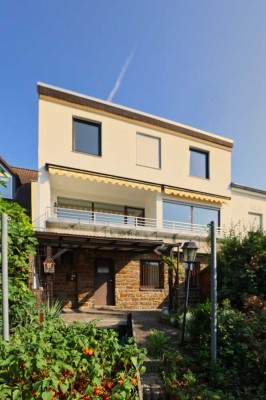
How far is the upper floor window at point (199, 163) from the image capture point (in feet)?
71.4

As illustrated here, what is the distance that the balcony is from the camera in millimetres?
16188

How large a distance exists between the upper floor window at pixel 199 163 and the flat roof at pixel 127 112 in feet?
3.59

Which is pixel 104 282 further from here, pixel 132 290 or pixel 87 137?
pixel 87 137

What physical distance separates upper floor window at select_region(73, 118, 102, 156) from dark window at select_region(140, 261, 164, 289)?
750cm

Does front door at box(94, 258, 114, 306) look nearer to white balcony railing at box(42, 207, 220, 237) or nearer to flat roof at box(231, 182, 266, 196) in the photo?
white balcony railing at box(42, 207, 220, 237)

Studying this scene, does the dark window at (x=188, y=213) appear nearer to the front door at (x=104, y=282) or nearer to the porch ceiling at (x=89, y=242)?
the porch ceiling at (x=89, y=242)

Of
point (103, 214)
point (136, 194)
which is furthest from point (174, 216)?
point (103, 214)

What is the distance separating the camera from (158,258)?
19.2 meters

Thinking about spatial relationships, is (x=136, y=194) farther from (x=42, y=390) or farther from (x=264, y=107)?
(x=42, y=390)

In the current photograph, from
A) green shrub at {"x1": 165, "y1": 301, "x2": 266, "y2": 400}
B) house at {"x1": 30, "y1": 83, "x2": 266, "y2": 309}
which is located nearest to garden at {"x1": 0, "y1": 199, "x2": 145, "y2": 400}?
green shrub at {"x1": 165, "y1": 301, "x2": 266, "y2": 400}

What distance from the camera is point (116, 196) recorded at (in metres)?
20.1

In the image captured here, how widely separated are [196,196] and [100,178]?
7.24 metres

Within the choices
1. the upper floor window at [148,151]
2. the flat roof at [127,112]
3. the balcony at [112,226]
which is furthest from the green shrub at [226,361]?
the flat roof at [127,112]

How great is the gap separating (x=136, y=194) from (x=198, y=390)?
48.2 ft
